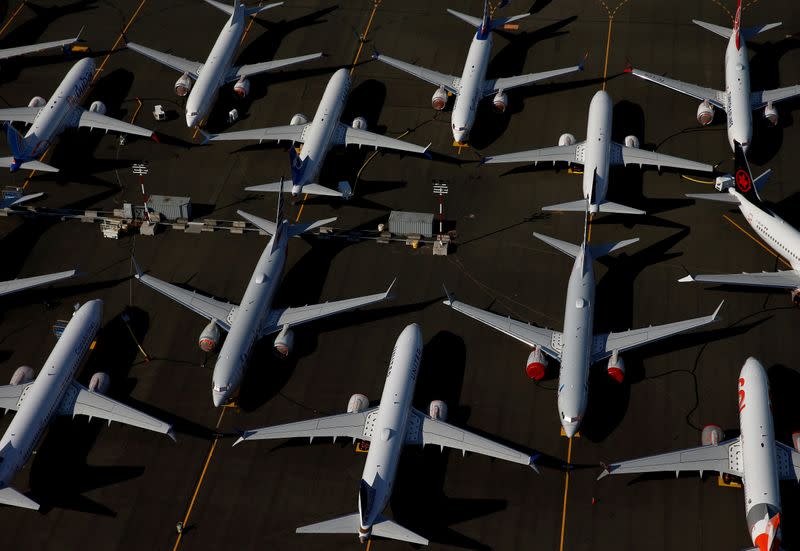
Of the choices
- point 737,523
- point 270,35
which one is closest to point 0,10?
point 270,35

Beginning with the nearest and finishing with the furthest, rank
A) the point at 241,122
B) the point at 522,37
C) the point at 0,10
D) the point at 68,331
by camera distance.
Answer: the point at 68,331, the point at 241,122, the point at 522,37, the point at 0,10

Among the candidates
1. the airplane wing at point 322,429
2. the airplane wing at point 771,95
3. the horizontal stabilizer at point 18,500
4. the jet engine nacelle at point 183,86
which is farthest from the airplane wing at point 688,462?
the jet engine nacelle at point 183,86

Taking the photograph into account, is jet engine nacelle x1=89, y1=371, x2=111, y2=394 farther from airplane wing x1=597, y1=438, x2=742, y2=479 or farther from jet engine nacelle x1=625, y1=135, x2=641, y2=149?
jet engine nacelle x1=625, y1=135, x2=641, y2=149

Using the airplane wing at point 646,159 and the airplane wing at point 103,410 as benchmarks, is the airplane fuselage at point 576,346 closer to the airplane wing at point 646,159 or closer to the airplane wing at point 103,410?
the airplane wing at point 646,159

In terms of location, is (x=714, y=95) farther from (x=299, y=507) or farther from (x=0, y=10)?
(x=0, y=10)

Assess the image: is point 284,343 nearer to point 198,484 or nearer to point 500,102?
point 198,484

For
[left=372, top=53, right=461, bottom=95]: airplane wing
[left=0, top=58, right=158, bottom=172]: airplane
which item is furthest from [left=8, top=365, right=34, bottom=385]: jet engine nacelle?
Result: [left=372, top=53, right=461, bottom=95]: airplane wing

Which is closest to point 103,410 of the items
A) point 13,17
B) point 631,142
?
point 631,142
